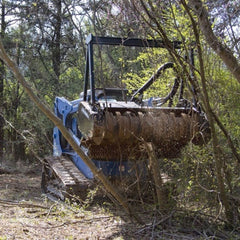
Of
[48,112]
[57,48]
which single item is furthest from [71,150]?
[57,48]

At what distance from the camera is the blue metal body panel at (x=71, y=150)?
611 cm

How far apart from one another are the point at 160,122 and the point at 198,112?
0.57 m

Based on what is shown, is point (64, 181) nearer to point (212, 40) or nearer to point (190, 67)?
point (190, 67)

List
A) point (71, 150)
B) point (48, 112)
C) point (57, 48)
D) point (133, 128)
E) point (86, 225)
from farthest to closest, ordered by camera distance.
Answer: point (57, 48)
point (71, 150)
point (133, 128)
point (86, 225)
point (48, 112)

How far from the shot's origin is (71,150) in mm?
7539

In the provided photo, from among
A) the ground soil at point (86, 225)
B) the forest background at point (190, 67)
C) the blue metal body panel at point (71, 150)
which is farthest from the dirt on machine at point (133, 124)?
the ground soil at point (86, 225)

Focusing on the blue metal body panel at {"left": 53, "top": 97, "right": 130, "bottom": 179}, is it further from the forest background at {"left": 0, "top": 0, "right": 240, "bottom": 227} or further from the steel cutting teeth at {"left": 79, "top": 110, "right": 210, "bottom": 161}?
the steel cutting teeth at {"left": 79, "top": 110, "right": 210, "bottom": 161}

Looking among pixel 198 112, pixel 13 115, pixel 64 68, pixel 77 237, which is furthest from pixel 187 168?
pixel 64 68

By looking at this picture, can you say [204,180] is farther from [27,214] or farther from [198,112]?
[27,214]

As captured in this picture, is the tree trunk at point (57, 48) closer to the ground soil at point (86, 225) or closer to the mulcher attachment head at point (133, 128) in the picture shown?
the ground soil at point (86, 225)

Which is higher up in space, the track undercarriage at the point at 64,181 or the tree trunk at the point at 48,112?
the tree trunk at the point at 48,112

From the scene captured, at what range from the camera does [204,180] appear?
4926 millimetres

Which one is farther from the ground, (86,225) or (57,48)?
(57,48)

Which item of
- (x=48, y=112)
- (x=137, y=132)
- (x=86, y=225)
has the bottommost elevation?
(x=86, y=225)
